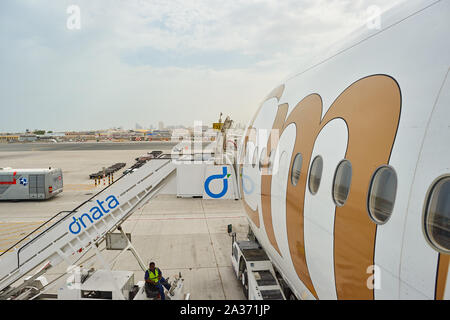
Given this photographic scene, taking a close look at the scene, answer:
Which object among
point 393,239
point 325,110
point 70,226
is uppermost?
point 325,110

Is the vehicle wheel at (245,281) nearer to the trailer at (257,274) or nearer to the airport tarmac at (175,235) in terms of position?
the trailer at (257,274)

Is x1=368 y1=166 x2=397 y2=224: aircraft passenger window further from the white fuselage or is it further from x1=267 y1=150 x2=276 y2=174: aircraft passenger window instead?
x1=267 y1=150 x2=276 y2=174: aircraft passenger window

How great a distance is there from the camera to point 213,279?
1100cm

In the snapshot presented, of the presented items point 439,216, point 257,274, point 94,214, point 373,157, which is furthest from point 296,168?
point 94,214

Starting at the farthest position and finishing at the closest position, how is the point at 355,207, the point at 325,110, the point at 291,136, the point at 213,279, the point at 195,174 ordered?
the point at 195,174 → the point at 213,279 → the point at 291,136 → the point at 325,110 → the point at 355,207

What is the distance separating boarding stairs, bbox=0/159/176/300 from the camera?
8141mm

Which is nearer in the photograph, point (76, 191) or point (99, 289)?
point (99, 289)

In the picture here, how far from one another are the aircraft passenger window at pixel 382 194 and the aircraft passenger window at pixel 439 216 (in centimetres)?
43

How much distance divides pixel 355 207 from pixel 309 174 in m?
1.37

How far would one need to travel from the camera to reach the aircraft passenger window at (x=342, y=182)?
4203 mm

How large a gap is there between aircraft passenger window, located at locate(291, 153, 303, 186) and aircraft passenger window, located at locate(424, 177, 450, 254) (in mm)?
2770

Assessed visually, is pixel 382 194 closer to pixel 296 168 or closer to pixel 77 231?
pixel 296 168

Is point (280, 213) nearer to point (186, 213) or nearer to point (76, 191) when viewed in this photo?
point (186, 213)

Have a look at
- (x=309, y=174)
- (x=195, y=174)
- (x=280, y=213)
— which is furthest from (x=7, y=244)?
(x=309, y=174)
